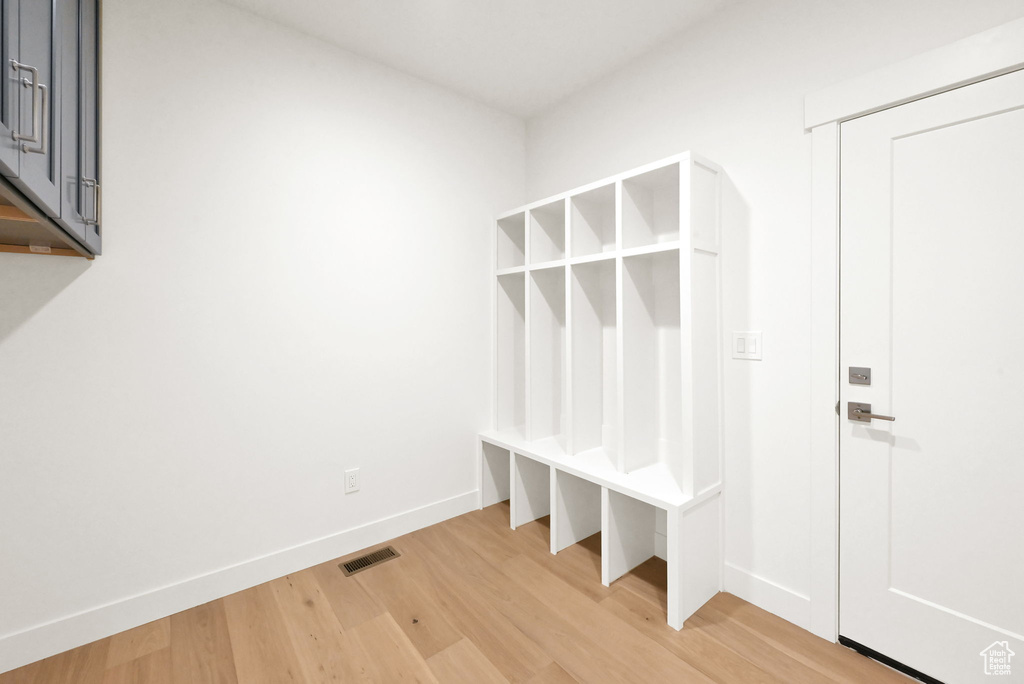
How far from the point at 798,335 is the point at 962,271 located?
0.52 m

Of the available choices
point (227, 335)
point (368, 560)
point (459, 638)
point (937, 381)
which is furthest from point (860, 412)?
point (227, 335)

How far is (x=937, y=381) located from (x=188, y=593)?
3072 millimetres

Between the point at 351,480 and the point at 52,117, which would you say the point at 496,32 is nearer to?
the point at 52,117

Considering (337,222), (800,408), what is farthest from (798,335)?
(337,222)

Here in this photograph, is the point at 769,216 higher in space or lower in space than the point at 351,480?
higher

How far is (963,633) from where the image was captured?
1.45 m

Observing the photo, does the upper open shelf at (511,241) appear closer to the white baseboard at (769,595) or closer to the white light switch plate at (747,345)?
the white light switch plate at (747,345)

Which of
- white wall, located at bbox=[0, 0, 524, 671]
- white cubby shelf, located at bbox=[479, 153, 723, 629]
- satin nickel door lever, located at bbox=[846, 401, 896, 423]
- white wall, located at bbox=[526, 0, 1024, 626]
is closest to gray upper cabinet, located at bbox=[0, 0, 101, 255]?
white wall, located at bbox=[0, 0, 524, 671]

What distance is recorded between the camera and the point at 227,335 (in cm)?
204

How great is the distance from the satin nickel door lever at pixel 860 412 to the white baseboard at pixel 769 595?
769 mm

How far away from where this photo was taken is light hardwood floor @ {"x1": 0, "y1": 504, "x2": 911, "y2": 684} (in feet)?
5.14

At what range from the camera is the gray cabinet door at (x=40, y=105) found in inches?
36.2

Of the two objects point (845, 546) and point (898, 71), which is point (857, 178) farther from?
point (845, 546)

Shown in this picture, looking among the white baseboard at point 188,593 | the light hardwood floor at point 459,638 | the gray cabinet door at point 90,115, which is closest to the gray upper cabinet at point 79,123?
the gray cabinet door at point 90,115
